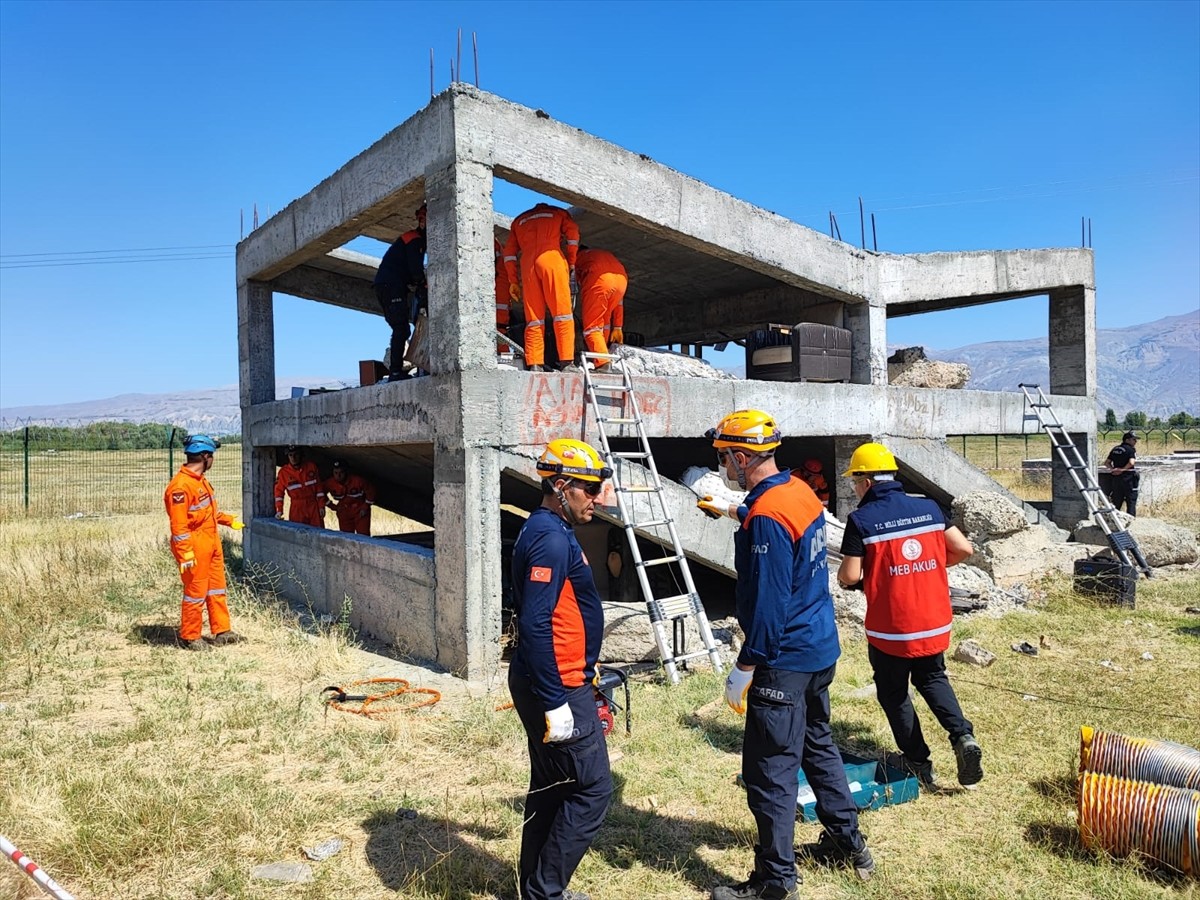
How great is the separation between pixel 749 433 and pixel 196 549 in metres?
5.92

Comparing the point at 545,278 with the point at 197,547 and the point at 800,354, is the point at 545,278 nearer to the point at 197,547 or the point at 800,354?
the point at 800,354

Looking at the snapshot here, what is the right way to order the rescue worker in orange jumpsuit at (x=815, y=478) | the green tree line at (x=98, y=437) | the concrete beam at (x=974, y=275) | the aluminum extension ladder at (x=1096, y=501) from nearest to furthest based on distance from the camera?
the aluminum extension ladder at (x=1096, y=501) → the rescue worker in orange jumpsuit at (x=815, y=478) → the concrete beam at (x=974, y=275) → the green tree line at (x=98, y=437)

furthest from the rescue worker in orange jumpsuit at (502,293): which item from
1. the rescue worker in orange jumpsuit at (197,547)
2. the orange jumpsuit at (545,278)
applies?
the rescue worker in orange jumpsuit at (197,547)

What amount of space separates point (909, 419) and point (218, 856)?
8.96m

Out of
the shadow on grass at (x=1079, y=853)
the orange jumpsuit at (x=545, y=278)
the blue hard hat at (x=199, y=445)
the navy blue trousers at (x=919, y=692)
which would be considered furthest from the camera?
the blue hard hat at (x=199, y=445)

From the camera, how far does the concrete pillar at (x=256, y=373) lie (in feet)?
34.1

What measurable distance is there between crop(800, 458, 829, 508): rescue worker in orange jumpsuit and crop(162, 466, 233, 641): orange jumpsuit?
6.99 meters

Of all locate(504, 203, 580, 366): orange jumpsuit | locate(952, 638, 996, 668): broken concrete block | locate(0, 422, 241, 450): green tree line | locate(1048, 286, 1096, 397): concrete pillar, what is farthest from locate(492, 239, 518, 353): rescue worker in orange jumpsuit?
locate(0, 422, 241, 450): green tree line

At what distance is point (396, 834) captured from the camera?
3.82 metres

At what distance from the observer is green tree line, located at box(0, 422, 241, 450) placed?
26203 mm

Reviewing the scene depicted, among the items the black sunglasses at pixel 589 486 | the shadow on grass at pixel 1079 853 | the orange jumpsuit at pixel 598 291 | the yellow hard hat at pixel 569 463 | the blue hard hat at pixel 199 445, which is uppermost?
the orange jumpsuit at pixel 598 291

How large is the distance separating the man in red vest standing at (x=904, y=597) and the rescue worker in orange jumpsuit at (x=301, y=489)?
27.7 feet

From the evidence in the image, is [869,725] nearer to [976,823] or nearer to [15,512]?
[976,823]

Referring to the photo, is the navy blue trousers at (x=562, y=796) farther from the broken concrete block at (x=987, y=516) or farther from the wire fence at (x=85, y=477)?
the wire fence at (x=85, y=477)
